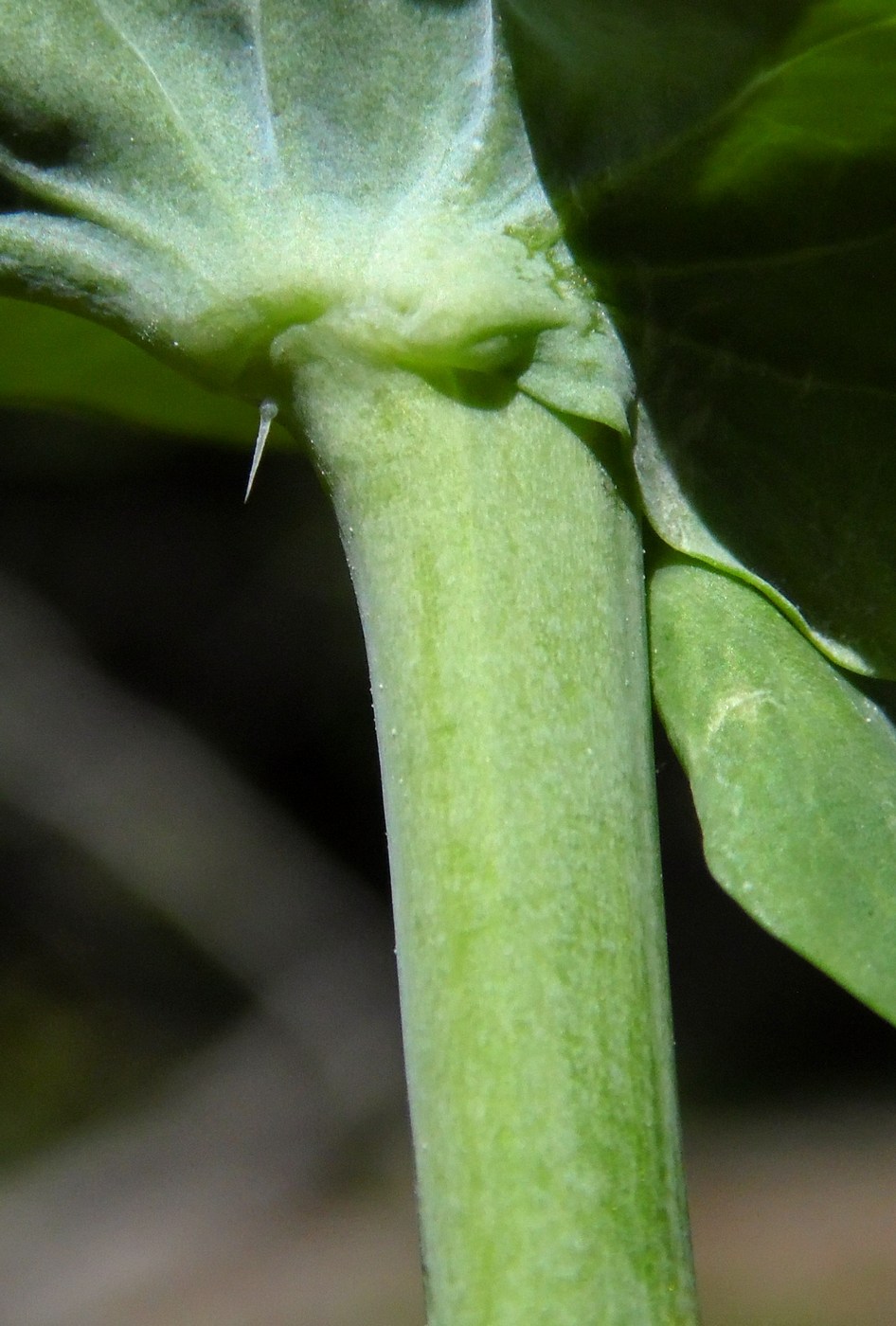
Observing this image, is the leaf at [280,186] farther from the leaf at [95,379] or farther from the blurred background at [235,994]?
the blurred background at [235,994]

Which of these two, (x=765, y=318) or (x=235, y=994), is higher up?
(x=235, y=994)

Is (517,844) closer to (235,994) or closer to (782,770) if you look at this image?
(782,770)

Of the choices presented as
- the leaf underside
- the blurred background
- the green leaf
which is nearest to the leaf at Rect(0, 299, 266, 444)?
the leaf underside

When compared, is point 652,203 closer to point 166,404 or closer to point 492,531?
point 492,531

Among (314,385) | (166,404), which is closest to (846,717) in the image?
(314,385)

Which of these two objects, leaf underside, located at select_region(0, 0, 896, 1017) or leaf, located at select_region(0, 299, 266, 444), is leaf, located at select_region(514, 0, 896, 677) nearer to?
leaf underside, located at select_region(0, 0, 896, 1017)

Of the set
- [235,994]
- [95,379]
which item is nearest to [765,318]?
[95,379]
